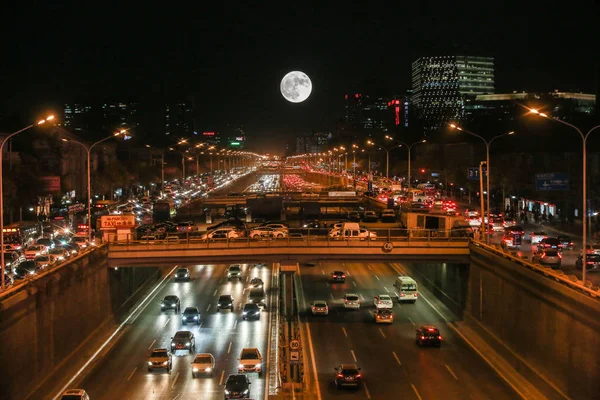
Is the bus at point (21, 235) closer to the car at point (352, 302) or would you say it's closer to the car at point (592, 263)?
the car at point (352, 302)

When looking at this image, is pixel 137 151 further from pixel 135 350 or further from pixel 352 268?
pixel 135 350

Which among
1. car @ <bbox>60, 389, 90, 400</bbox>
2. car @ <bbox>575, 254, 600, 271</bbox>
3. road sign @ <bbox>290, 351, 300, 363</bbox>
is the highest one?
car @ <bbox>575, 254, 600, 271</bbox>

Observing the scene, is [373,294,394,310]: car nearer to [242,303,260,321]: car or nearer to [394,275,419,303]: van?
[394,275,419,303]: van

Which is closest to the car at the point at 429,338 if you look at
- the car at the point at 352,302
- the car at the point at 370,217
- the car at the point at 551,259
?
the car at the point at 352,302

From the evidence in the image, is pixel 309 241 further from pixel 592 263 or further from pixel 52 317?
pixel 592 263

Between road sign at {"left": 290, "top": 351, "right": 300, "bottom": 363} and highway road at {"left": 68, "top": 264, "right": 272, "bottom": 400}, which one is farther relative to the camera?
highway road at {"left": 68, "top": 264, "right": 272, "bottom": 400}

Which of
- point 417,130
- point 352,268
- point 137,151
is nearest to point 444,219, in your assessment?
point 352,268

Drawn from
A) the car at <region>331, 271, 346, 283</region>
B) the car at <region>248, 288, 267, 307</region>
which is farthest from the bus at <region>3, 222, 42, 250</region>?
the car at <region>331, 271, 346, 283</region>

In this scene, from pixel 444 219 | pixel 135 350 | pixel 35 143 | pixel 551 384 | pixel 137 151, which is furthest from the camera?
pixel 137 151
